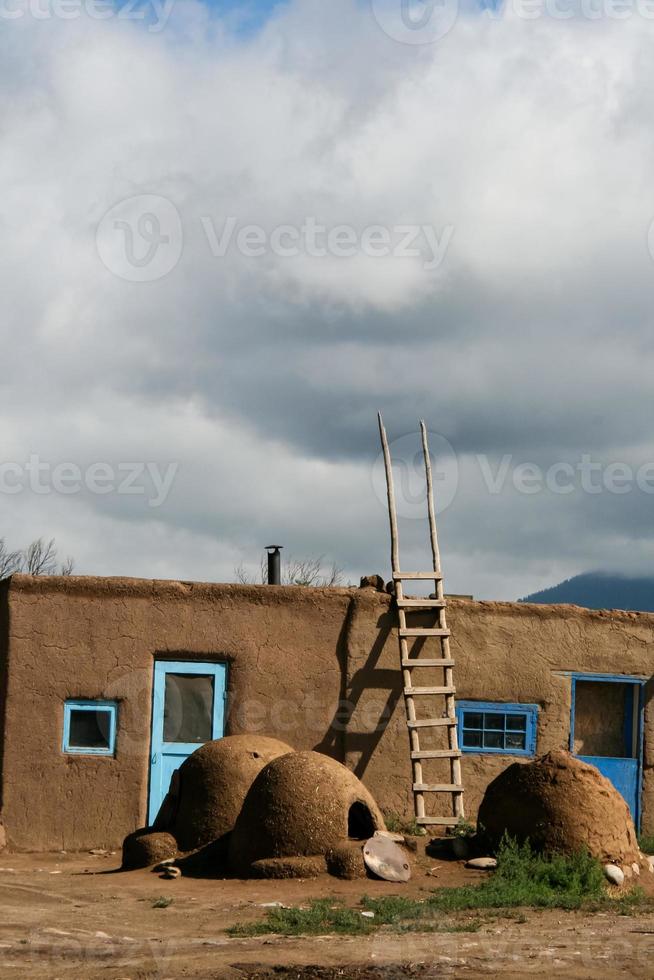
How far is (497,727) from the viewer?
547 inches

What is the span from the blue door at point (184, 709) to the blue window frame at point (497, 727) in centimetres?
263

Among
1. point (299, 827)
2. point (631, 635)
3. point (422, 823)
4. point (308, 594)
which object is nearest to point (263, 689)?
point (308, 594)

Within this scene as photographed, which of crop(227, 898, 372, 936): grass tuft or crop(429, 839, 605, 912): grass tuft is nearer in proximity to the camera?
crop(227, 898, 372, 936): grass tuft

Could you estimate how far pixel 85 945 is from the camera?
784 centimetres

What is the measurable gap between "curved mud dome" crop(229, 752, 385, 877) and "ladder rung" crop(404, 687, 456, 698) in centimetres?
240

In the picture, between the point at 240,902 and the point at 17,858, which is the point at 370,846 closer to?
the point at 240,902

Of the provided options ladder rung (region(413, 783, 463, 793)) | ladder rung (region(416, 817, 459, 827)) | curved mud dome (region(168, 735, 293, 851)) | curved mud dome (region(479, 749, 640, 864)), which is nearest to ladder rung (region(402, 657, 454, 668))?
ladder rung (region(413, 783, 463, 793))

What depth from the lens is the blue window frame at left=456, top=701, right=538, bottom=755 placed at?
13.8m

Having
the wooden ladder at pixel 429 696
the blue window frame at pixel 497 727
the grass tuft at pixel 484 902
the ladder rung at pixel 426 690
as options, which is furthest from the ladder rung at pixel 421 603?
the grass tuft at pixel 484 902

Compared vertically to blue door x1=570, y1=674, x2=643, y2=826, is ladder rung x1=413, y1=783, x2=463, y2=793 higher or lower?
lower

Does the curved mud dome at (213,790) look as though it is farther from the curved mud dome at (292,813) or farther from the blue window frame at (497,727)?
the blue window frame at (497,727)

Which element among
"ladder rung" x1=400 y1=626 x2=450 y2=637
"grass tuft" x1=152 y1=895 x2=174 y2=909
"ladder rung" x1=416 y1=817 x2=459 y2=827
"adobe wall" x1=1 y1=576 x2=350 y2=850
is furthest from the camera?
"ladder rung" x1=400 y1=626 x2=450 y2=637

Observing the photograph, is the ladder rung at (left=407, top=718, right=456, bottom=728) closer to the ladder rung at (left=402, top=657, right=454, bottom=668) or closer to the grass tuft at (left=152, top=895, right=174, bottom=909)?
the ladder rung at (left=402, top=657, right=454, bottom=668)

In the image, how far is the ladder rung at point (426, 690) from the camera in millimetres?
13211
